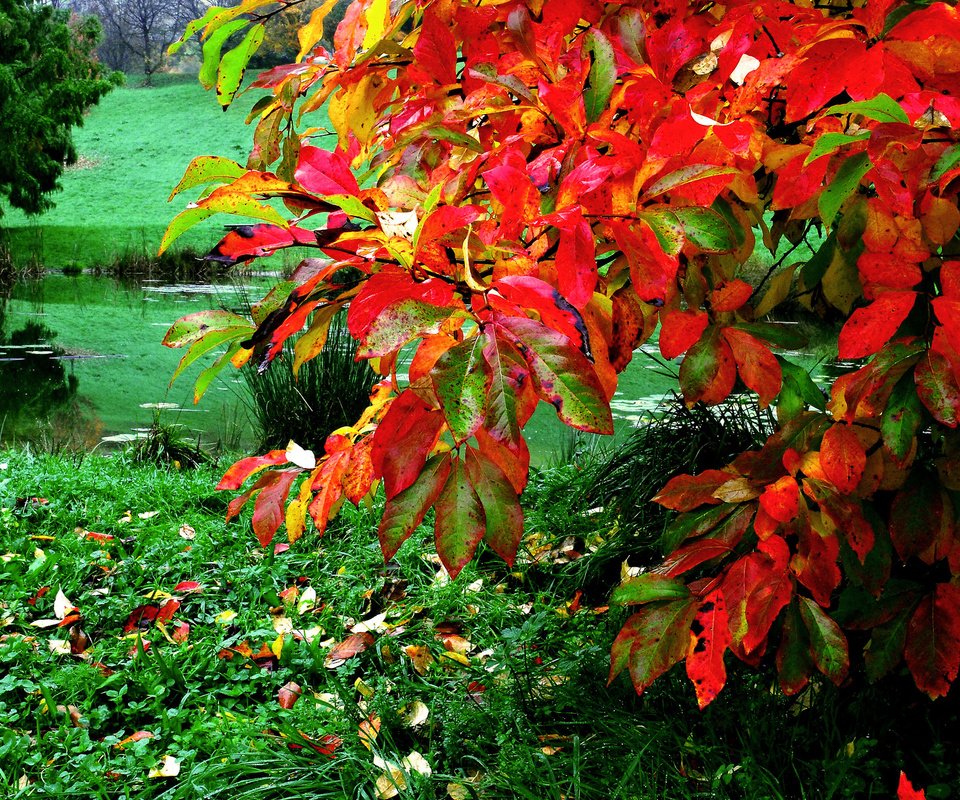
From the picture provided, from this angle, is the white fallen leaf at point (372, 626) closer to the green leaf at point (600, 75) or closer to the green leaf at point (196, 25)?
the green leaf at point (196, 25)

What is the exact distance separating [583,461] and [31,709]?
6.81ft

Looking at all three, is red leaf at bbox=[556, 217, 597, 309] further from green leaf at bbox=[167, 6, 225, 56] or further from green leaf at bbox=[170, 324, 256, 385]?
green leaf at bbox=[167, 6, 225, 56]

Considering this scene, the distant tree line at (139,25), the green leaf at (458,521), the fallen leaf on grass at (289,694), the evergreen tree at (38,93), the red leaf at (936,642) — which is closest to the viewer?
the green leaf at (458,521)

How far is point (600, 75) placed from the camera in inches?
36.6

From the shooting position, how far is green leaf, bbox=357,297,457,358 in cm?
69

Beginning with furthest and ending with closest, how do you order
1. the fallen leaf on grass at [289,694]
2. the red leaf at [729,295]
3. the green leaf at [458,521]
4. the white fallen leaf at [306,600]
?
the white fallen leaf at [306,600], the fallen leaf on grass at [289,694], the red leaf at [729,295], the green leaf at [458,521]

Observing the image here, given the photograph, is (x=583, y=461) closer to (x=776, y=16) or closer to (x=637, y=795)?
(x=637, y=795)

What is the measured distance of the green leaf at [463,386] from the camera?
667 mm

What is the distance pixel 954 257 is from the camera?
1089 mm

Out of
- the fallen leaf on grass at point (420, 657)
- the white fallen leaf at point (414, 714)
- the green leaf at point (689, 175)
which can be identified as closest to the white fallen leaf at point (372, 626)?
the fallen leaf on grass at point (420, 657)

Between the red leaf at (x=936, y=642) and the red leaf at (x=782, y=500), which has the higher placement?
the red leaf at (x=782, y=500)

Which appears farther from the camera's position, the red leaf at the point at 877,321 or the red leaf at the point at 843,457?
the red leaf at the point at 843,457

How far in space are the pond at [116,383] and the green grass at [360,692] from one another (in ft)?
3.87

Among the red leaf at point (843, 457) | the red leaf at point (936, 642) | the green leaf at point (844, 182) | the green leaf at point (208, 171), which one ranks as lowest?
the red leaf at point (936, 642)
